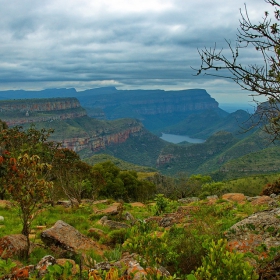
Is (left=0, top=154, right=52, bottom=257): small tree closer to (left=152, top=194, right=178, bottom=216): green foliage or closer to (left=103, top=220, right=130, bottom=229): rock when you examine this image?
(left=103, top=220, right=130, bottom=229): rock

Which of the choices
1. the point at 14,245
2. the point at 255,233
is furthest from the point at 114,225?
the point at 255,233

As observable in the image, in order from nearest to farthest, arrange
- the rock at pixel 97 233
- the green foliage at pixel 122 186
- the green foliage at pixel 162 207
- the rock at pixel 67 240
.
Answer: the rock at pixel 67 240, the rock at pixel 97 233, the green foliage at pixel 162 207, the green foliage at pixel 122 186

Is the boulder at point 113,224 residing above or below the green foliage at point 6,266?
below

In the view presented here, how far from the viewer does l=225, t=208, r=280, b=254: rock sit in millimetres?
6832

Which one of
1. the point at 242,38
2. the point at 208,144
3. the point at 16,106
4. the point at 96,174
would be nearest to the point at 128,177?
the point at 96,174

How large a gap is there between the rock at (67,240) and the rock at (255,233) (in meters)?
3.60

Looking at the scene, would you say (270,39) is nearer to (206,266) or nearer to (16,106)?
(206,266)

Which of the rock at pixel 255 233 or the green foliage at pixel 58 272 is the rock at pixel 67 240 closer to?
the rock at pixel 255 233

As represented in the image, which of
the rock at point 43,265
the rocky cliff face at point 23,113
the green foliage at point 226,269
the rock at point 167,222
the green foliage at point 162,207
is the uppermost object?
the rocky cliff face at point 23,113

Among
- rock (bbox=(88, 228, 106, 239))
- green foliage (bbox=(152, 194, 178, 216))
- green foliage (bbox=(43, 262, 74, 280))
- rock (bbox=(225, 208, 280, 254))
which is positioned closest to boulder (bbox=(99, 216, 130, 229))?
rock (bbox=(88, 228, 106, 239))

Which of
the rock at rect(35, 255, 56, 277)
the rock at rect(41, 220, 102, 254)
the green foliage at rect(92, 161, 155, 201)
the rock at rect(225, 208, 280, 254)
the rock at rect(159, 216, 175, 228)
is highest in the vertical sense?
the rock at rect(35, 255, 56, 277)

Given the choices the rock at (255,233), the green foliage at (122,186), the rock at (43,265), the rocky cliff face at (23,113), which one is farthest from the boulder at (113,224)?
the rocky cliff face at (23,113)

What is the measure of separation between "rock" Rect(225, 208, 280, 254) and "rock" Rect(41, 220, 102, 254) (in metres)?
3.60

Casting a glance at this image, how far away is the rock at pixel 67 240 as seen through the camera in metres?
8.08
